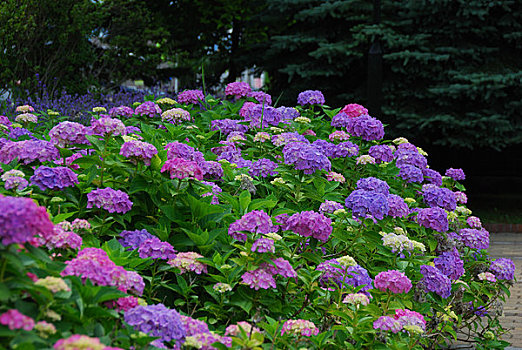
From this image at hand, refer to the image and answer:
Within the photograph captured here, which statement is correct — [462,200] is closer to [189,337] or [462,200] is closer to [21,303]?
[189,337]

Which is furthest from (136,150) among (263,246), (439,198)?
(439,198)

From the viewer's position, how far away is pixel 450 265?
3.88 m

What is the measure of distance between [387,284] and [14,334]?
1.83 m

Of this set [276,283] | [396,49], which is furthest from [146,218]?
[396,49]

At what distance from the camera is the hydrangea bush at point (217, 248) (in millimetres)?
1858

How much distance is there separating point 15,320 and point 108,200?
1.29 m

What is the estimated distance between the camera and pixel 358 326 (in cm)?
267

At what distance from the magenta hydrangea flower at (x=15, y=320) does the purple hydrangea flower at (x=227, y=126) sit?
3.25 m

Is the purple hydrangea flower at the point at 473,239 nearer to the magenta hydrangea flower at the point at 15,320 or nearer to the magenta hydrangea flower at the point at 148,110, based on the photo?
the magenta hydrangea flower at the point at 148,110

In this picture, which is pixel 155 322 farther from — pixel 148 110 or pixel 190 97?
pixel 190 97

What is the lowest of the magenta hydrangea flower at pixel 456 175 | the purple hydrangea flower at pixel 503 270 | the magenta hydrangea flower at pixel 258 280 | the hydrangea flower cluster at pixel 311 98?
the purple hydrangea flower at pixel 503 270

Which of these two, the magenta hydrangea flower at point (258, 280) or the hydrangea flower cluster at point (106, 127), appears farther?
the hydrangea flower cluster at point (106, 127)

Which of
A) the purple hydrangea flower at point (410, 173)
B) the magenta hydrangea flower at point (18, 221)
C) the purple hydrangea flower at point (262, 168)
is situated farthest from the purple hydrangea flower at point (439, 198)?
the magenta hydrangea flower at point (18, 221)

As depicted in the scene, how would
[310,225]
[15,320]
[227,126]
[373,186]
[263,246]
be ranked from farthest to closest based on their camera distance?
[227,126]
[373,186]
[310,225]
[263,246]
[15,320]
